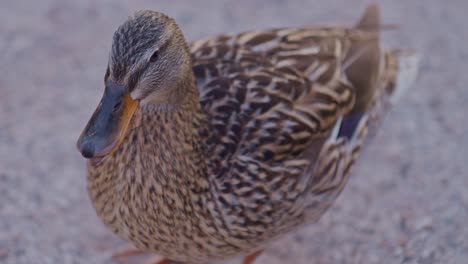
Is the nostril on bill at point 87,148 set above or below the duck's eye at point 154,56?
below

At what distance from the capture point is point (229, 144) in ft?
11.5

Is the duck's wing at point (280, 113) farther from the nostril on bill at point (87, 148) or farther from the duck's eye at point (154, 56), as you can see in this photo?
the nostril on bill at point (87, 148)

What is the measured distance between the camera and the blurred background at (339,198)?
4207 millimetres

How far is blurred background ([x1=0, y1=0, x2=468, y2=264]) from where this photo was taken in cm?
421

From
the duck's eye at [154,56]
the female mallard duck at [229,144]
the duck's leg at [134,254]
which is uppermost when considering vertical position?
the duck's eye at [154,56]

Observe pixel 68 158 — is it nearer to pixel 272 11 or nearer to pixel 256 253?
pixel 256 253

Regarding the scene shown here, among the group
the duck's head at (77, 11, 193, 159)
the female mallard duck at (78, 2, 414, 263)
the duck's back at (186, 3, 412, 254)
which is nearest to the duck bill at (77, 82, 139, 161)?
the duck's head at (77, 11, 193, 159)

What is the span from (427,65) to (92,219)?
2.79m

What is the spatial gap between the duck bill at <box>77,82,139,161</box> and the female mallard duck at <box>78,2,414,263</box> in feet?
0.38

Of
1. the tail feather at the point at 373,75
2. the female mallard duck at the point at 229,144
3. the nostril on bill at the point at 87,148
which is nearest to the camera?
the nostril on bill at the point at 87,148

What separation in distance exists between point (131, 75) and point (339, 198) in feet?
7.06

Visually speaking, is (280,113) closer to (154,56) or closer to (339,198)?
(154,56)

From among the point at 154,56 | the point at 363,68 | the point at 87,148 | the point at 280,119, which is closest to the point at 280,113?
the point at 280,119

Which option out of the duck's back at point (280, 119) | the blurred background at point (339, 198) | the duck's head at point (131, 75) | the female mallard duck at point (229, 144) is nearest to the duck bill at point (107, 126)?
the duck's head at point (131, 75)
